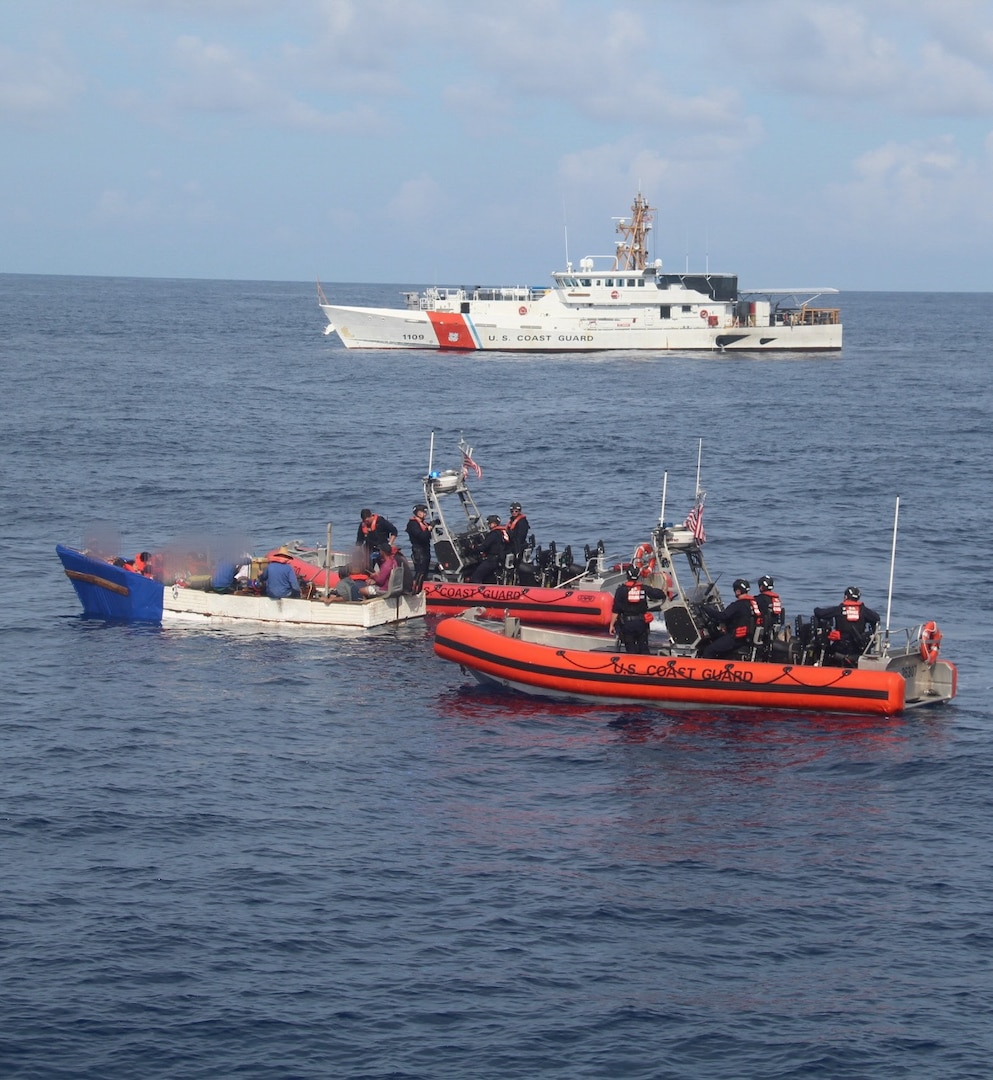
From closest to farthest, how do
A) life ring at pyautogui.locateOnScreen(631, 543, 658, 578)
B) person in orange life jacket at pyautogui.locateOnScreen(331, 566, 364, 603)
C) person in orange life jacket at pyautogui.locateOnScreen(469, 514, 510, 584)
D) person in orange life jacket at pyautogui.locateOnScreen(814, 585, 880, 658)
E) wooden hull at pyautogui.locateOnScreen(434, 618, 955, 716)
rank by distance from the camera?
wooden hull at pyautogui.locateOnScreen(434, 618, 955, 716)
person in orange life jacket at pyautogui.locateOnScreen(814, 585, 880, 658)
life ring at pyautogui.locateOnScreen(631, 543, 658, 578)
person in orange life jacket at pyautogui.locateOnScreen(331, 566, 364, 603)
person in orange life jacket at pyautogui.locateOnScreen(469, 514, 510, 584)

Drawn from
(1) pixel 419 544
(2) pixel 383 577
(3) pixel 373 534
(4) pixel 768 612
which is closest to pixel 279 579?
(2) pixel 383 577

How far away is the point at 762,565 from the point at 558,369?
4594cm

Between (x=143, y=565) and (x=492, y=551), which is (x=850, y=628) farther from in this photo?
(x=143, y=565)

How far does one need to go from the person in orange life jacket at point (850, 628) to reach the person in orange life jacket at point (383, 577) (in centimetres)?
778

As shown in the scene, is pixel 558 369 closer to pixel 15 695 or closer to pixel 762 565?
pixel 762 565

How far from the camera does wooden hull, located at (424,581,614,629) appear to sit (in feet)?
82.0

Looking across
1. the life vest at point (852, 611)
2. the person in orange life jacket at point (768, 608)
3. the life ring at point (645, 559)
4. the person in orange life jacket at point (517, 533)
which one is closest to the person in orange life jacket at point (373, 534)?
the person in orange life jacket at point (517, 533)

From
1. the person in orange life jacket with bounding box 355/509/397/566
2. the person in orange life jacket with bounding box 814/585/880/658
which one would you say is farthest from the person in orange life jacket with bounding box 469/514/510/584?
the person in orange life jacket with bounding box 814/585/880/658

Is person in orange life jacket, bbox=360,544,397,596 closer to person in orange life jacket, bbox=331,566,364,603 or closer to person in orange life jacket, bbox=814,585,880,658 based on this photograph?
person in orange life jacket, bbox=331,566,364,603

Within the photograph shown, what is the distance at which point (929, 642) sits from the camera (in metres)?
20.6

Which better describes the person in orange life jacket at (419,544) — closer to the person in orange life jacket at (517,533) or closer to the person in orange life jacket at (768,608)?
the person in orange life jacket at (517,533)

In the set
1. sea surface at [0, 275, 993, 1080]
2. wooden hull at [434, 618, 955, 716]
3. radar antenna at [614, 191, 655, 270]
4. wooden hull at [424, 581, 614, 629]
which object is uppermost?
radar antenna at [614, 191, 655, 270]

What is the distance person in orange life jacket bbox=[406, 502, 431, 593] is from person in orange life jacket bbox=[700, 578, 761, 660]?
21.2ft

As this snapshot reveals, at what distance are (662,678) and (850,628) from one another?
2681 millimetres
